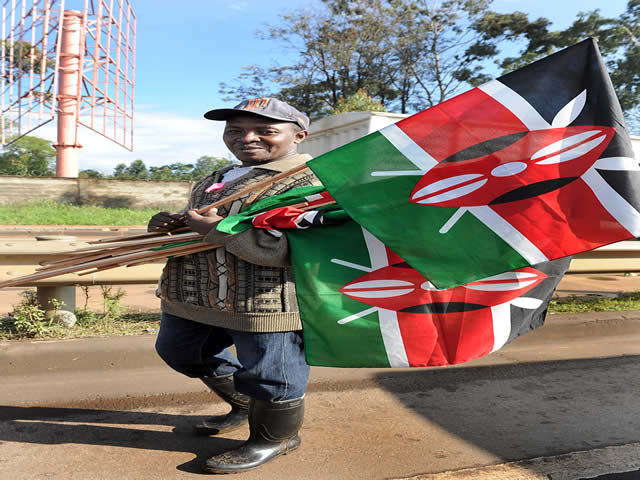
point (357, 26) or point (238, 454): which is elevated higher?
point (357, 26)

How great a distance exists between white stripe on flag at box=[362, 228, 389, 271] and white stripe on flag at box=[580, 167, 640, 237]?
78cm

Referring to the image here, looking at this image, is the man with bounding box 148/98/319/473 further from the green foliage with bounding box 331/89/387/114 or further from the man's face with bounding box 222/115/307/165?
the green foliage with bounding box 331/89/387/114

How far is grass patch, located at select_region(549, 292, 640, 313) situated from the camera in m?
5.53

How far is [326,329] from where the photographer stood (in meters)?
2.25

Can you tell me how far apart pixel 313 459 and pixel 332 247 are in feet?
3.55

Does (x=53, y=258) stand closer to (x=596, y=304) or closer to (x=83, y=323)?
(x=83, y=323)

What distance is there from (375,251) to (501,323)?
625 millimetres

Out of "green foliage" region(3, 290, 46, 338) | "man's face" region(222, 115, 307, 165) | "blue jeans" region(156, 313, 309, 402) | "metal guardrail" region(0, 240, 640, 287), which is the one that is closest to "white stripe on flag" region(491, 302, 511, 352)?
"blue jeans" region(156, 313, 309, 402)

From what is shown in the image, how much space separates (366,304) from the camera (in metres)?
2.27

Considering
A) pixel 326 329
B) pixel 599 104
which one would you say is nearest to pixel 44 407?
pixel 326 329

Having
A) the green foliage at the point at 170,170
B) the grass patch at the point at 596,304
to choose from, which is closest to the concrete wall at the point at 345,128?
the grass patch at the point at 596,304

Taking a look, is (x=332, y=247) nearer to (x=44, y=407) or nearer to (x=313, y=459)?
(x=313, y=459)

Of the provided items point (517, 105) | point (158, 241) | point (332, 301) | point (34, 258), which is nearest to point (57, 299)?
point (34, 258)

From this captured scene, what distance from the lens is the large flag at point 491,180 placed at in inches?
83.0
